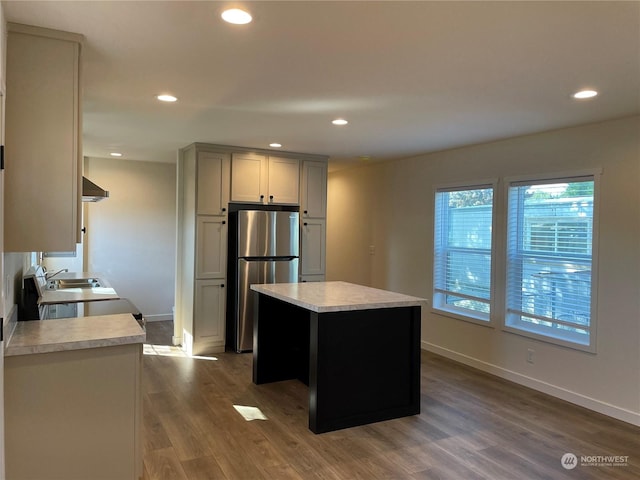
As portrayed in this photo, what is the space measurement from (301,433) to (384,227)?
344 centimetres

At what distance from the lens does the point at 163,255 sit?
6527 millimetres

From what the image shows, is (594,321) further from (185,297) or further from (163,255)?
(163,255)

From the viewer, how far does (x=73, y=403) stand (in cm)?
208

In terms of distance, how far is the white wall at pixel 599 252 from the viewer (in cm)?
344

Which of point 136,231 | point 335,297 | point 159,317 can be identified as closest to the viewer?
point 335,297

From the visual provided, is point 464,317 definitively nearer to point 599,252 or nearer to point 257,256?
point 599,252

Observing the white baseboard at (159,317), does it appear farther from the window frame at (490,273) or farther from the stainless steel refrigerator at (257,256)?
the window frame at (490,273)

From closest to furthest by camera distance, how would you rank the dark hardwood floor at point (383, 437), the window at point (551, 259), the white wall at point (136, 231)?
the dark hardwood floor at point (383, 437) < the window at point (551, 259) < the white wall at point (136, 231)

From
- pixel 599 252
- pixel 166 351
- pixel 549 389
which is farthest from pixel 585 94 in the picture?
pixel 166 351

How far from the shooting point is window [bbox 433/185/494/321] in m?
4.65

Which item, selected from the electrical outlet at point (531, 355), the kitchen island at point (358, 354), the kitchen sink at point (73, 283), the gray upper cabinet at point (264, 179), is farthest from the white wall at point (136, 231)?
the electrical outlet at point (531, 355)

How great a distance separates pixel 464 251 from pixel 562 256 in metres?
1.12

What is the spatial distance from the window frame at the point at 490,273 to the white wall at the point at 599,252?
6 cm

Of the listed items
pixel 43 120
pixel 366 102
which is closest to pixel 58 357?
pixel 43 120
